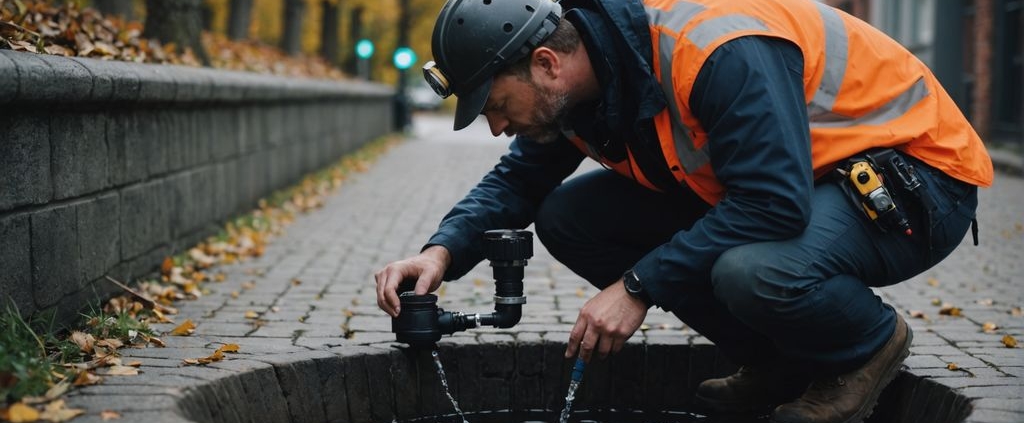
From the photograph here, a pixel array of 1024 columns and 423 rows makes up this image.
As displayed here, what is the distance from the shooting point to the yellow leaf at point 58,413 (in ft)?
9.11

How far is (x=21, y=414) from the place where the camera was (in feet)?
8.90

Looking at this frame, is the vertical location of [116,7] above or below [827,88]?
below

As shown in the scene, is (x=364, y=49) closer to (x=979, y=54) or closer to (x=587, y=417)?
(x=979, y=54)

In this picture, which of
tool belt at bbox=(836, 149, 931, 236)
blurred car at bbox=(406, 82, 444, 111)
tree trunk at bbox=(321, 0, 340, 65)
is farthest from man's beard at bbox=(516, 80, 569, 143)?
blurred car at bbox=(406, 82, 444, 111)

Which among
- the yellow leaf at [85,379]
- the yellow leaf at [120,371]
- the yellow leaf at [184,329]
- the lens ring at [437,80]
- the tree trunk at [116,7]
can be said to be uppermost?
the lens ring at [437,80]

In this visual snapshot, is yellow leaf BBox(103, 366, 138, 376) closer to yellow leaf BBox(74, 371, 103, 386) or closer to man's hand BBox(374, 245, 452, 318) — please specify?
yellow leaf BBox(74, 371, 103, 386)

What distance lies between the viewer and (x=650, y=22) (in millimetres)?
3201

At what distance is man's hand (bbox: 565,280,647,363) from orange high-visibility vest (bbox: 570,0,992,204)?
0.40 m

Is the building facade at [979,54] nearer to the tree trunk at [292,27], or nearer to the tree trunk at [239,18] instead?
the tree trunk at [292,27]

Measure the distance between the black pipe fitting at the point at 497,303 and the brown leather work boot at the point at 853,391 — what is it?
899 mm

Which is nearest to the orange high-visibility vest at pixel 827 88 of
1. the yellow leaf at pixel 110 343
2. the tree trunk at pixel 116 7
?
the yellow leaf at pixel 110 343

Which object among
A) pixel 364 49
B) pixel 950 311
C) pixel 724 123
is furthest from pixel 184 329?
pixel 364 49

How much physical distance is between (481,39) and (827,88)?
0.95 metres

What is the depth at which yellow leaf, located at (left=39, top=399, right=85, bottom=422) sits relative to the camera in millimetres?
2777
